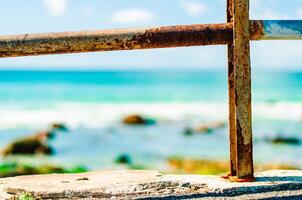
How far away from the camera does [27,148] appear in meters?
16.6

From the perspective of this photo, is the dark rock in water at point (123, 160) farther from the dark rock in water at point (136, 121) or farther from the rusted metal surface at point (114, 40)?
the rusted metal surface at point (114, 40)

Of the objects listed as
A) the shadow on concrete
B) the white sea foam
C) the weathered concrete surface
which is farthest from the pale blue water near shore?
the shadow on concrete

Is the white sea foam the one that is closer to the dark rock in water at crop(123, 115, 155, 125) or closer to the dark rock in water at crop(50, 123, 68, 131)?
the dark rock in water at crop(123, 115, 155, 125)

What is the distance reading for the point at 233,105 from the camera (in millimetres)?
3461

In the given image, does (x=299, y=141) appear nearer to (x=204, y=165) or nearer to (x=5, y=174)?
(x=204, y=165)

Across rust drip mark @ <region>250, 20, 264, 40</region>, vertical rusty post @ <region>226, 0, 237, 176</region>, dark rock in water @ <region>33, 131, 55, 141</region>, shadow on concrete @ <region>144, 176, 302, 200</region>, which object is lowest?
shadow on concrete @ <region>144, 176, 302, 200</region>

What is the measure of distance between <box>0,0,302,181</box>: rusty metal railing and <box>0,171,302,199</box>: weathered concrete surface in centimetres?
14

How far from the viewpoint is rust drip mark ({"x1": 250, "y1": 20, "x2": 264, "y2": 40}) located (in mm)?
3438

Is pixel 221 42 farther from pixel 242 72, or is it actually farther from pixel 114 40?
pixel 114 40

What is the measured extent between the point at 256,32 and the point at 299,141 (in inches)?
602

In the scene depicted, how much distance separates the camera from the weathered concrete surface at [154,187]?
333 centimetres

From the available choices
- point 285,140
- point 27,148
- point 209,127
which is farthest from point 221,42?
point 209,127

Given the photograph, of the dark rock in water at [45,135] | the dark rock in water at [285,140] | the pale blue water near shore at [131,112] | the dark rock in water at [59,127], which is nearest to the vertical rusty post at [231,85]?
the pale blue water near shore at [131,112]

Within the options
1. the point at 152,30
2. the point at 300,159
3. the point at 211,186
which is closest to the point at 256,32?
the point at 152,30
